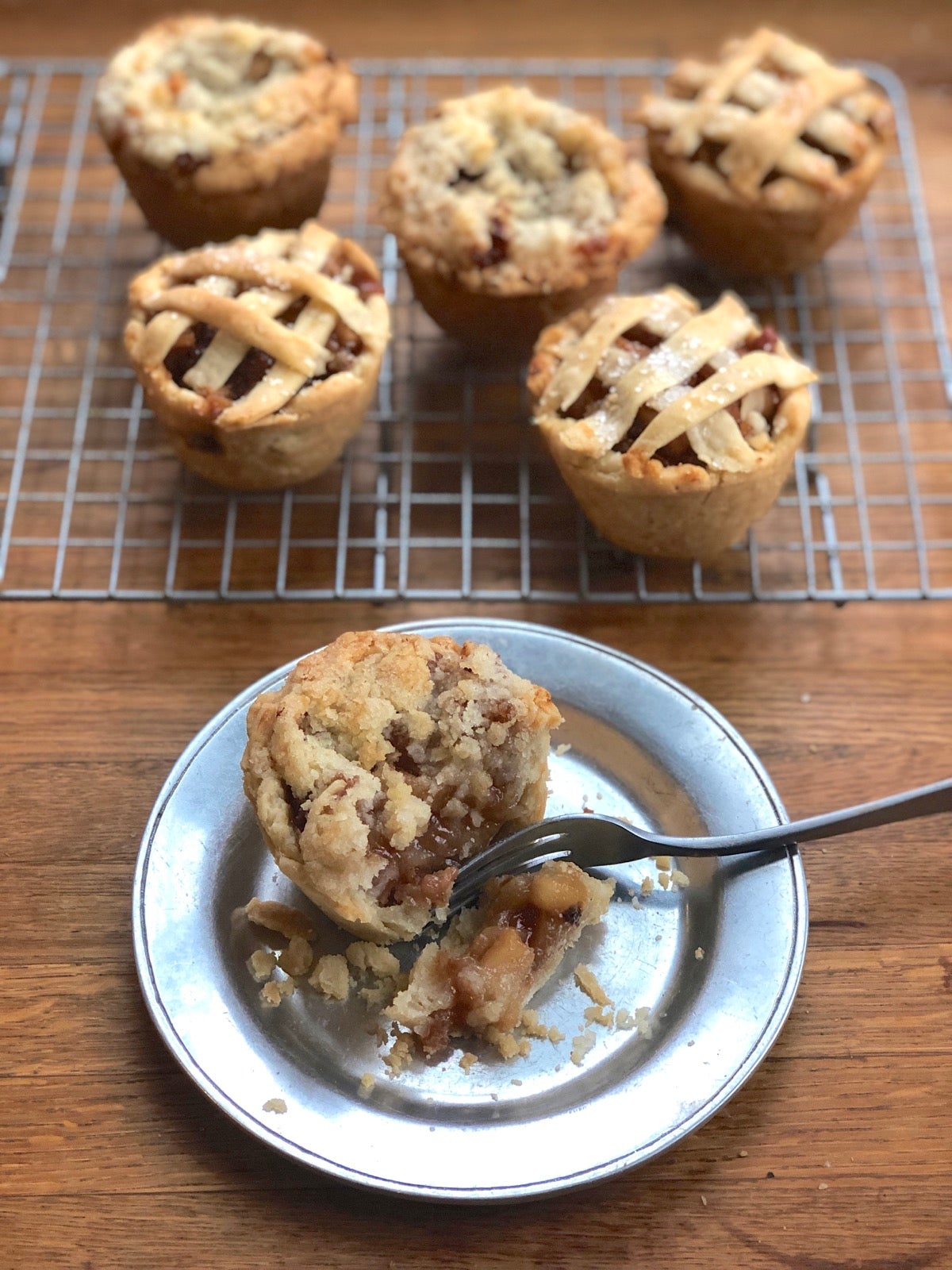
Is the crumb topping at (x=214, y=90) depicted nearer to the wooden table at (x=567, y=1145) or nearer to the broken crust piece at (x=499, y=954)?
the wooden table at (x=567, y=1145)

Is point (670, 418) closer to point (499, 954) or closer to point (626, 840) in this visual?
point (626, 840)

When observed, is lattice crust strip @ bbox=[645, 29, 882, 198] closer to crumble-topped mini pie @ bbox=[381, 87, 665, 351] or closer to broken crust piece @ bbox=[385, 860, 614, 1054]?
crumble-topped mini pie @ bbox=[381, 87, 665, 351]

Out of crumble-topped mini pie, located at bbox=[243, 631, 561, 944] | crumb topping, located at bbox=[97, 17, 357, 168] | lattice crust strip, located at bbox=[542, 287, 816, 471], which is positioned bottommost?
crumble-topped mini pie, located at bbox=[243, 631, 561, 944]

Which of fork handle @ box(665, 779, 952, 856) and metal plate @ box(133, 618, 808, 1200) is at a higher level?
fork handle @ box(665, 779, 952, 856)

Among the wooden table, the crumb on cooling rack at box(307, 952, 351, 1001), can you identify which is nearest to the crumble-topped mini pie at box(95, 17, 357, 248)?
the wooden table

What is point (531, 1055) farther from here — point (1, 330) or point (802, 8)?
point (802, 8)

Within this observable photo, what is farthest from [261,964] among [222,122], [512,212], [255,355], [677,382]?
[222,122]

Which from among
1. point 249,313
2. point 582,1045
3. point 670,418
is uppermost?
point 249,313
